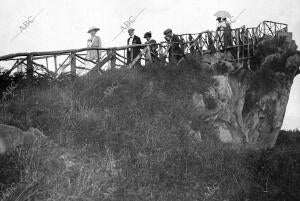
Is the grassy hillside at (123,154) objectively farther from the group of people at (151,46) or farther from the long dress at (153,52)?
the long dress at (153,52)

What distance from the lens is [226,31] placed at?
18719 mm

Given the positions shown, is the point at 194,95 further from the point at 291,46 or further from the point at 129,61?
the point at 291,46

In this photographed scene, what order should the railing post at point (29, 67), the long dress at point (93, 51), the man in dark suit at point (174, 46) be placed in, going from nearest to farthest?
the railing post at point (29, 67), the long dress at point (93, 51), the man in dark suit at point (174, 46)

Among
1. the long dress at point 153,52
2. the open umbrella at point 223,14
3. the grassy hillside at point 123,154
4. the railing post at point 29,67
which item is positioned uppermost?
the open umbrella at point 223,14

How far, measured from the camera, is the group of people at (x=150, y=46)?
15031 mm

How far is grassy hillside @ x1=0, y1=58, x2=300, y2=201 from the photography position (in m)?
7.67

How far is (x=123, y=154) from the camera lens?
30.7 ft

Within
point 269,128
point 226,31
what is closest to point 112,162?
point 226,31

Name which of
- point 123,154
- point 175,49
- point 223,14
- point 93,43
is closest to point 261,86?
point 223,14

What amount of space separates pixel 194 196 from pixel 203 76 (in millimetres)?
7297

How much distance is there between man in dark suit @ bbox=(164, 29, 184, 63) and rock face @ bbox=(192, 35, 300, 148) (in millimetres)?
985

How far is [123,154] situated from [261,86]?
1291cm

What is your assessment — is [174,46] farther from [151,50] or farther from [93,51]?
[93,51]

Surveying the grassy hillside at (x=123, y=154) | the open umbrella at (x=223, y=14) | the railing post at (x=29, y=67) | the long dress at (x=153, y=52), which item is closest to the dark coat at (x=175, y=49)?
the long dress at (x=153, y=52)
